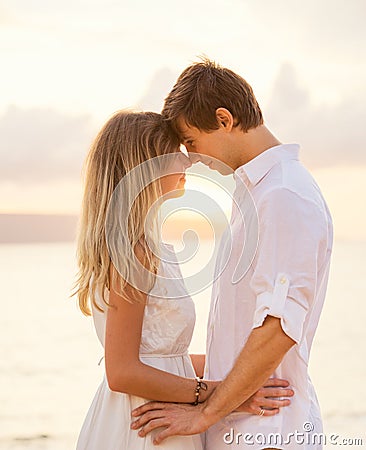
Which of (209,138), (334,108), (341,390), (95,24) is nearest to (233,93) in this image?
(209,138)

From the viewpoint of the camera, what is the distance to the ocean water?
9.66 metres

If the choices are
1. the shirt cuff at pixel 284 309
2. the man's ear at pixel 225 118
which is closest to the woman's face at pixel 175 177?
the man's ear at pixel 225 118

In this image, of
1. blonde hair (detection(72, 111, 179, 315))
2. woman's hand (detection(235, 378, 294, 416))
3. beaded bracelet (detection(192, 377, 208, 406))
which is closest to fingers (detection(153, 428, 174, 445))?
beaded bracelet (detection(192, 377, 208, 406))

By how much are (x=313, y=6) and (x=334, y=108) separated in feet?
16.9

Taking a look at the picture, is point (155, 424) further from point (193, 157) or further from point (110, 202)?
point (193, 157)

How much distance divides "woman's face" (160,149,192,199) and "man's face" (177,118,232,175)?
0.13 ft

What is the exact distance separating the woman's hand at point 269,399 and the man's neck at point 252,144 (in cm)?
66

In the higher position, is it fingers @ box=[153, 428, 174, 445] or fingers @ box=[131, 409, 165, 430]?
fingers @ box=[131, 409, 165, 430]

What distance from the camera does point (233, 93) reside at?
2238 mm

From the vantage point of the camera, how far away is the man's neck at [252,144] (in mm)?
2236

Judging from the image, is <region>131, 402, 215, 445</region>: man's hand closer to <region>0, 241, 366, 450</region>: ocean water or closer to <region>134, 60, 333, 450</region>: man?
<region>134, 60, 333, 450</region>: man

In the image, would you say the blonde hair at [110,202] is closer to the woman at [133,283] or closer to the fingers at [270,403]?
the woman at [133,283]

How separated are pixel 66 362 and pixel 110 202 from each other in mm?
11691

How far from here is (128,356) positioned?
2070mm
